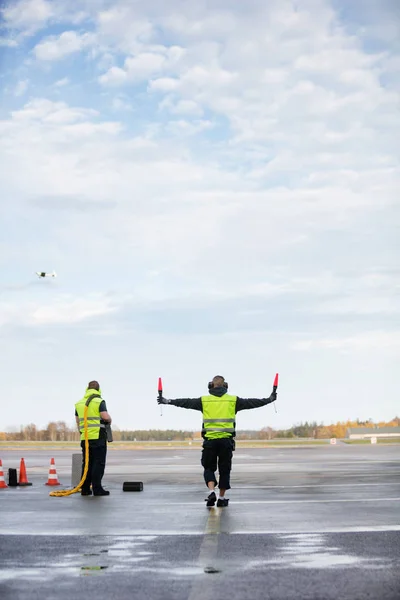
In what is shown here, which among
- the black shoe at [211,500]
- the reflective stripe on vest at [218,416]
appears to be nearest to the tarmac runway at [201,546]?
the black shoe at [211,500]

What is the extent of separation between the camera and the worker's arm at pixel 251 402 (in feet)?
52.5

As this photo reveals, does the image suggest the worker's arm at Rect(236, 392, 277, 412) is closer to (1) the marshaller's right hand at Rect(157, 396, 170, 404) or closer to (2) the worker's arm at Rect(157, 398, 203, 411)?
(2) the worker's arm at Rect(157, 398, 203, 411)

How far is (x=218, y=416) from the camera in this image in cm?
1584

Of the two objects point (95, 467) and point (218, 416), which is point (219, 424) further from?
point (95, 467)

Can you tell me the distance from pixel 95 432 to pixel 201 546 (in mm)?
8277

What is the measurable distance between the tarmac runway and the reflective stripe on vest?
3.85 ft

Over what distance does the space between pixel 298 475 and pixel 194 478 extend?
292cm

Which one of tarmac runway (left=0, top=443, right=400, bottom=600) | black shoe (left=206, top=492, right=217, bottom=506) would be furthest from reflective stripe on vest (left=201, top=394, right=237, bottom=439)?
tarmac runway (left=0, top=443, right=400, bottom=600)

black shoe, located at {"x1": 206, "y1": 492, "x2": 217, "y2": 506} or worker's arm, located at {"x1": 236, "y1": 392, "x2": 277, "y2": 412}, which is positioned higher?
worker's arm, located at {"x1": 236, "y1": 392, "x2": 277, "y2": 412}

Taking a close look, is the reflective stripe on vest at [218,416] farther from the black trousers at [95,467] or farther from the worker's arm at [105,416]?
the black trousers at [95,467]

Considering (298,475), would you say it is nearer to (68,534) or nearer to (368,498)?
(368,498)

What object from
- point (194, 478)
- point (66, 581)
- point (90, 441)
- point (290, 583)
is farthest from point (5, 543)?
point (194, 478)

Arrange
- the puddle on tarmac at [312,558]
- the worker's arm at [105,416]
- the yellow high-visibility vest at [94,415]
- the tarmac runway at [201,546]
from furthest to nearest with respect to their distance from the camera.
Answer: the yellow high-visibility vest at [94,415], the worker's arm at [105,416], the puddle on tarmac at [312,558], the tarmac runway at [201,546]

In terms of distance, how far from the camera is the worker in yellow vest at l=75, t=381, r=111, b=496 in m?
18.3
